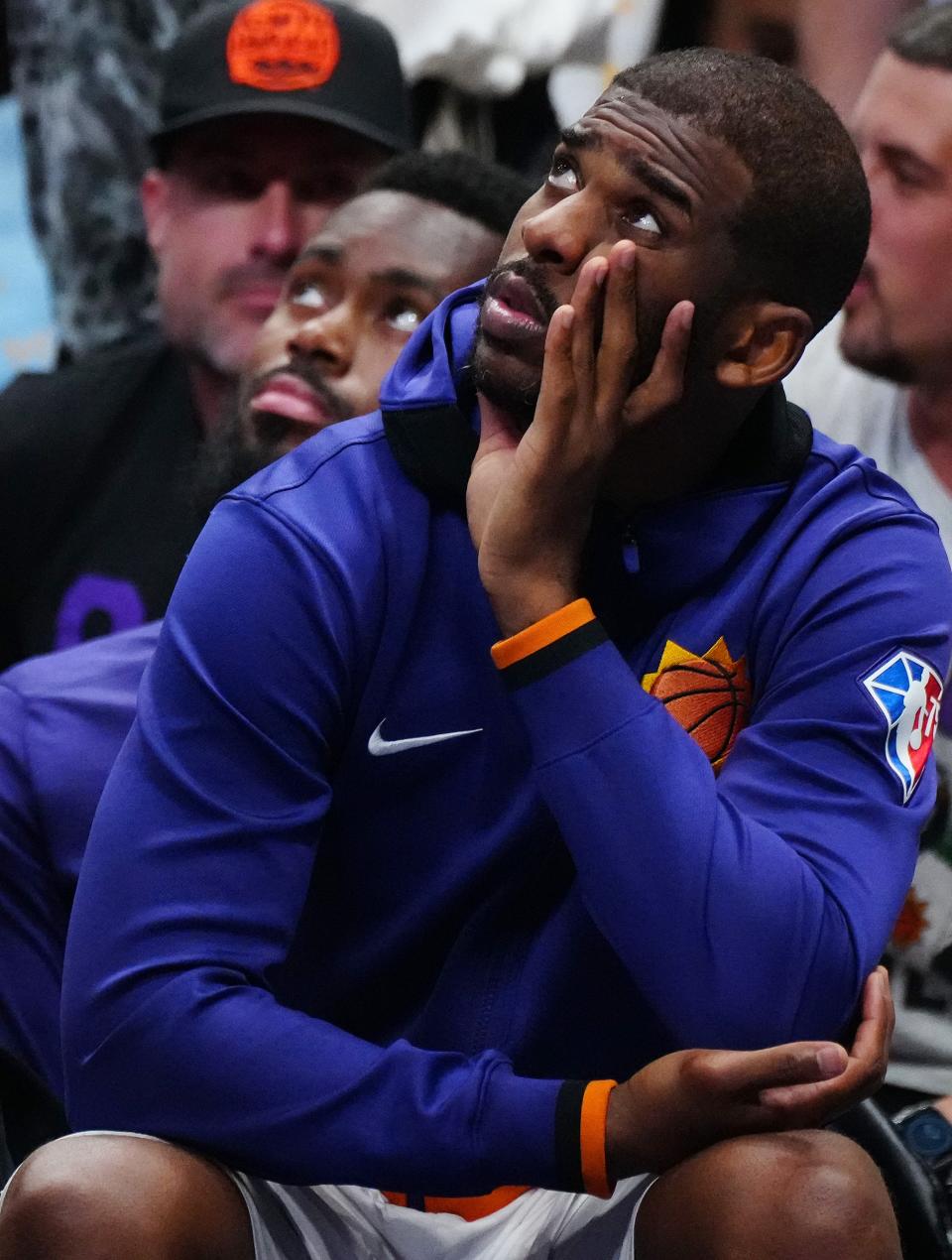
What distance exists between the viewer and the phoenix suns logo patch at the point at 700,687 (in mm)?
1613

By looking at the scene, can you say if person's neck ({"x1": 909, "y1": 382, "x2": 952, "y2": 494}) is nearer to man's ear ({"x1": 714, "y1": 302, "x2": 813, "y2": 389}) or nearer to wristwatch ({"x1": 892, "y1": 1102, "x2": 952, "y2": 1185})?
wristwatch ({"x1": 892, "y1": 1102, "x2": 952, "y2": 1185})

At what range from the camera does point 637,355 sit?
1.58 metres

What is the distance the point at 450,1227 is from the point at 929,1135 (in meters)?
0.56

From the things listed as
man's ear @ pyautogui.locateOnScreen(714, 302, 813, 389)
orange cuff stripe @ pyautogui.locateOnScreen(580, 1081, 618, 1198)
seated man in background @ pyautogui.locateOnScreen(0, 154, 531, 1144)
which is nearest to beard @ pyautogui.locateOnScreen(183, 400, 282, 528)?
seated man in background @ pyautogui.locateOnScreen(0, 154, 531, 1144)

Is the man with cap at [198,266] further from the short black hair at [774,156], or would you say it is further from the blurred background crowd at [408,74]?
the short black hair at [774,156]

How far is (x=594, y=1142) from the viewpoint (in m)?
1.43

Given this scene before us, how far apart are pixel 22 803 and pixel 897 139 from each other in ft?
4.42

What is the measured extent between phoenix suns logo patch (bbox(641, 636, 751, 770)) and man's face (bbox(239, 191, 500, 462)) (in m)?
0.78

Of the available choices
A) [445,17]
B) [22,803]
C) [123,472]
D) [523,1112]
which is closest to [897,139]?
[445,17]

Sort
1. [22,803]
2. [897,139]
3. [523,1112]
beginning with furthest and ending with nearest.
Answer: [897,139] < [22,803] < [523,1112]

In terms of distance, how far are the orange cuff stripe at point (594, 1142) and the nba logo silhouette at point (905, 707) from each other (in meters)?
0.33

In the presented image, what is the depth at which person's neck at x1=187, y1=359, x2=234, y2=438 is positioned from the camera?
9.65 feet

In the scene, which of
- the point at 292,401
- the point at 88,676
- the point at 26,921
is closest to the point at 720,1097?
the point at 26,921

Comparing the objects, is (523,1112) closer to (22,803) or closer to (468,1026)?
(468,1026)
